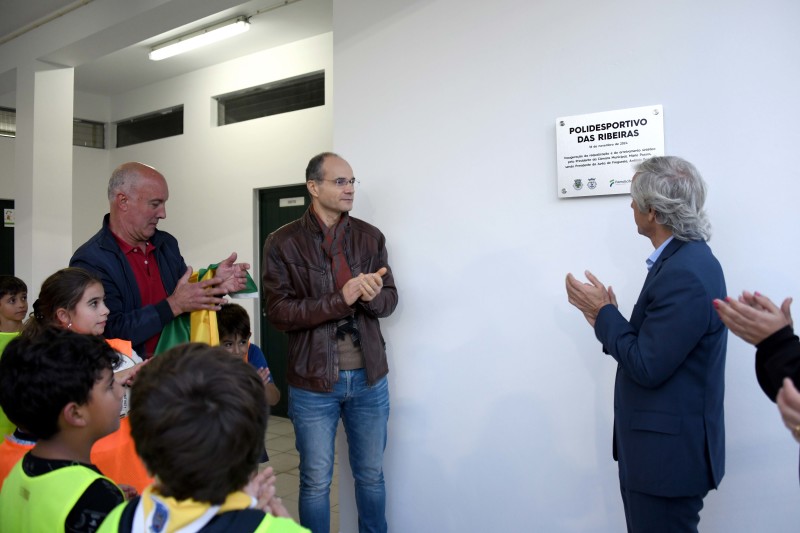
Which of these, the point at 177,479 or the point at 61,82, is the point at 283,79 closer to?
the point at 61,82

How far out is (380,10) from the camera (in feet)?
9.44

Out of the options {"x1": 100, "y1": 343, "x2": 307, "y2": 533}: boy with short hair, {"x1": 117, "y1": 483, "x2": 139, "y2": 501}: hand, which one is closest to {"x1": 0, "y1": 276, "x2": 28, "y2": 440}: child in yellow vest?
{"x1": 117, "y1": 483, "x2": 139, "y2": 501}: hand

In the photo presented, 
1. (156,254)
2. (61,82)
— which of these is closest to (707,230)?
(156,254)

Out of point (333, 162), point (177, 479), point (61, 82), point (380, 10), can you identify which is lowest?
point (177, 479)

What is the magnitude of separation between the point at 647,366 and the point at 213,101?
5.56 meters

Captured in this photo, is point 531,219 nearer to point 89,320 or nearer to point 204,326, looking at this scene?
point 204,326

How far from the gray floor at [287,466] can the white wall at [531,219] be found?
0.67m

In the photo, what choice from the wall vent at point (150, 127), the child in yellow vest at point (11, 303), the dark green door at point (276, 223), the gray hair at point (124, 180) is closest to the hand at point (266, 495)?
the gray hair at point (124, 180)

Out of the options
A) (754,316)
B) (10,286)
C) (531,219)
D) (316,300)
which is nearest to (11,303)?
(10,286)

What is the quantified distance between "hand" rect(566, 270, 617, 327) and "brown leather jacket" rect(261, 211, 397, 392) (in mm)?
908

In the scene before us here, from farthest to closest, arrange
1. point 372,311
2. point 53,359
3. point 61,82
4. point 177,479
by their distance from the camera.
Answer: point 61,82
point 372,311
point 53,359
point 177,479

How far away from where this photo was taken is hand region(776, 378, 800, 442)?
1220mm

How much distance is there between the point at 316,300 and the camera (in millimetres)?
2447

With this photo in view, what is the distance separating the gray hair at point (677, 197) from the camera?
5.58 feet
